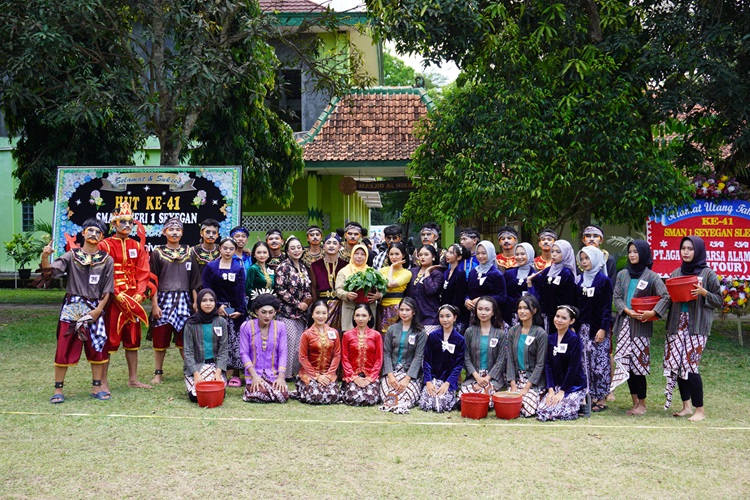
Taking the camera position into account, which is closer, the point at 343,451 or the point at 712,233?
the point at 343,451

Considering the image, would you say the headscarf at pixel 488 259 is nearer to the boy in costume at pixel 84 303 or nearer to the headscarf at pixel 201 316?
the headscarf at pixel 201 316

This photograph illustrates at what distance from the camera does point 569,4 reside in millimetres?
10969

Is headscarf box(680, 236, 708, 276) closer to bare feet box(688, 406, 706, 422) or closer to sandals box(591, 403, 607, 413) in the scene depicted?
bare feet box(688, 406, 706, 422)

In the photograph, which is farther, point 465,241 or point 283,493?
point 465,241

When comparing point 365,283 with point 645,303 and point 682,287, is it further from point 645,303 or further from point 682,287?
point 682,287

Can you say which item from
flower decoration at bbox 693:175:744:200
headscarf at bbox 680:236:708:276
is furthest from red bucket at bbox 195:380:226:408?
flower decoration at bbox 693:175:744:200

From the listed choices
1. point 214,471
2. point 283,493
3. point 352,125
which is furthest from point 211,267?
point 352,125

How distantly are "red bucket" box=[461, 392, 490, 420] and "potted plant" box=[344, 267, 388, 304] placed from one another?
61.6 inches

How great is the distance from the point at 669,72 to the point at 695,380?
18.1ft

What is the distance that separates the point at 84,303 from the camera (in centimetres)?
731

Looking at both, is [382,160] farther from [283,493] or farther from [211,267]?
[283,493]

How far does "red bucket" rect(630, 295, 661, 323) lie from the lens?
6.94 m

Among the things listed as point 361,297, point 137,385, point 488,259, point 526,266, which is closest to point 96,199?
point 137,385

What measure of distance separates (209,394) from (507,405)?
8.48ft
